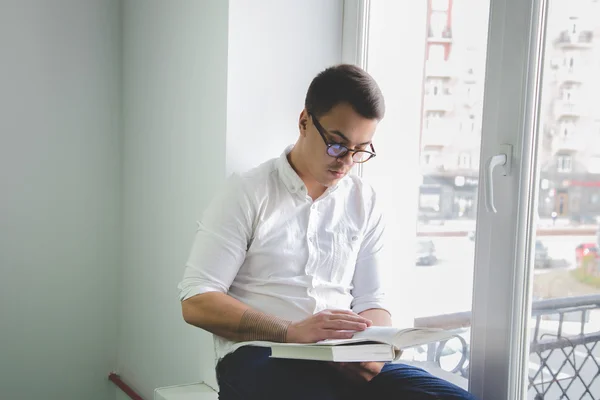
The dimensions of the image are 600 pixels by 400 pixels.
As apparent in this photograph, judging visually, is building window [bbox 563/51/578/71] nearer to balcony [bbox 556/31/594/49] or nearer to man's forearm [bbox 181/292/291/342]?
balcony [bbox 556/31/594/49]

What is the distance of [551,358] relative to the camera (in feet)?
4.43

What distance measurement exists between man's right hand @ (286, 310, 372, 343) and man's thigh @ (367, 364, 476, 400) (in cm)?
19

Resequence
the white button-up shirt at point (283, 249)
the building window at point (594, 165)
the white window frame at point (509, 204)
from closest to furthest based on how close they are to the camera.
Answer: the building window at point (594, 165) → the white window frame at point (509, 204) → the white button-up shirt at point (283, 249)

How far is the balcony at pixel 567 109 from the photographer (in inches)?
50.0

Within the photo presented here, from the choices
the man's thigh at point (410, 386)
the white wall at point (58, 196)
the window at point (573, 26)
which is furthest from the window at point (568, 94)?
the white wall at point (58, 196)

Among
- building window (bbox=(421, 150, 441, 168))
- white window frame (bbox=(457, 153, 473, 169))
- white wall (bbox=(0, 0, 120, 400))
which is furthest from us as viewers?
white wall (bbox=(0, 0, 120, 400))

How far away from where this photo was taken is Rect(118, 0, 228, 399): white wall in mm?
1822

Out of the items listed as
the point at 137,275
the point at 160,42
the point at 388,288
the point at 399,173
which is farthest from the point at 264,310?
the point at 160,42

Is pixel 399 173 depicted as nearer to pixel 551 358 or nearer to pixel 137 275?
pixel 551 358

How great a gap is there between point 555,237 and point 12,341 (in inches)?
69.8

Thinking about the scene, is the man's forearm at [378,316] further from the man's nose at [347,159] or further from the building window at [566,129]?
the building window at [566,129]

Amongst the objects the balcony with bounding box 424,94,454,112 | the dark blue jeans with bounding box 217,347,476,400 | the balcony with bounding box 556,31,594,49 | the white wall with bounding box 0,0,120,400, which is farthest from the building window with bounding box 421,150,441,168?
the white wall with bounding box 0,0,120,400

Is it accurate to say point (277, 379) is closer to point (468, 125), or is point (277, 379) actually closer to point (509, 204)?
point (509, 204)

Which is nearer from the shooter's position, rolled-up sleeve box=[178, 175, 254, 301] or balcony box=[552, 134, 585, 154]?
balcony box=[552, 134, 585, 154]
